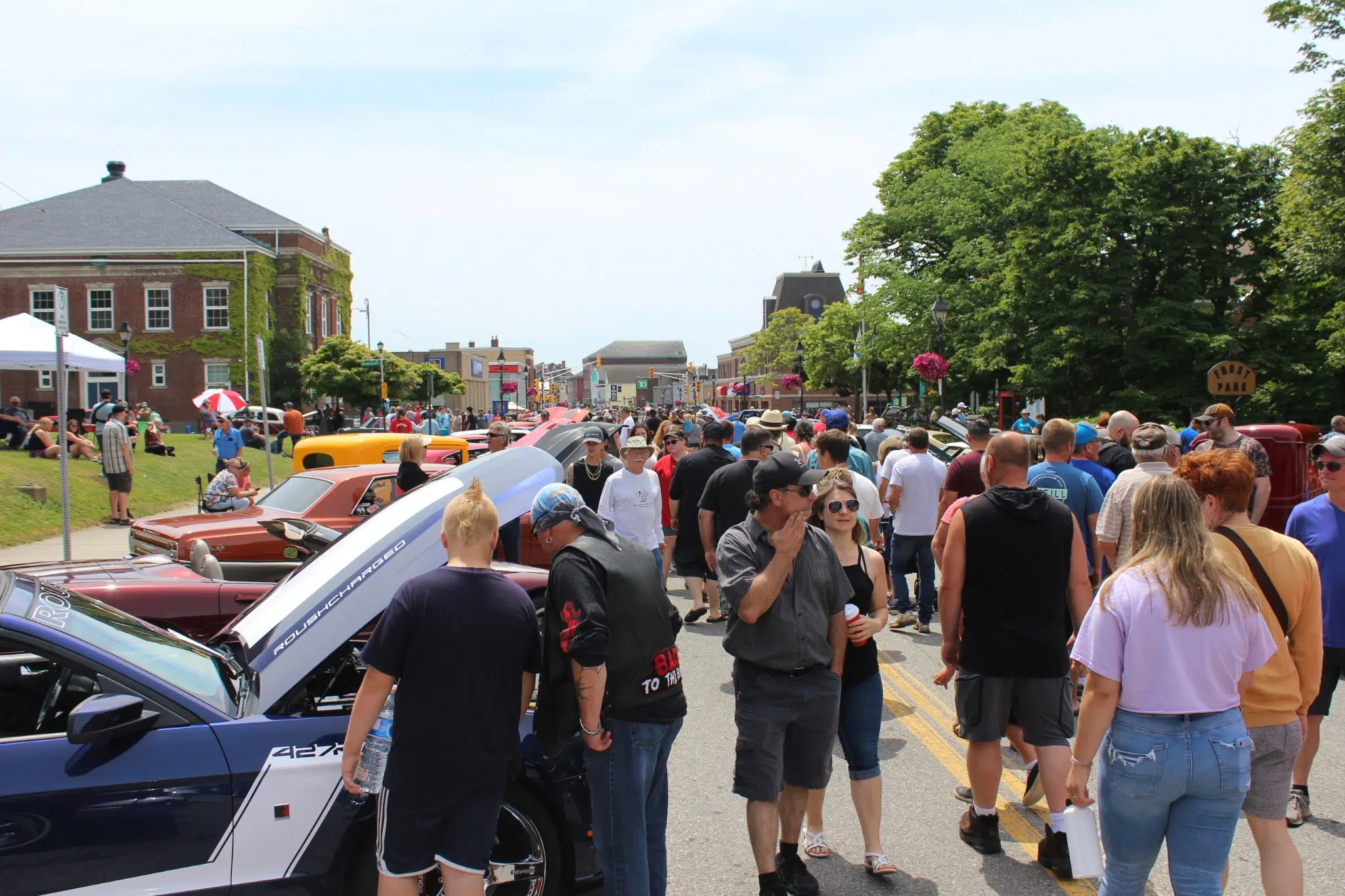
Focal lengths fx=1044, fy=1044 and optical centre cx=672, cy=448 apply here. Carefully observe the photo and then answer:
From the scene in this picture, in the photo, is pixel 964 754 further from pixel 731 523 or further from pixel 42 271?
pixel 42 271

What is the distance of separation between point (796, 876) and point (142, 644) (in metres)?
2.86

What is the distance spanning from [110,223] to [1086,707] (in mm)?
62497

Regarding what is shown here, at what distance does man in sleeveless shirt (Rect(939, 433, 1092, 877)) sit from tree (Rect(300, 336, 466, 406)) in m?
45.5

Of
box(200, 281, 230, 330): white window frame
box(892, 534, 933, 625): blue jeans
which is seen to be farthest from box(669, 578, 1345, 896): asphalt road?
box(200, 281, 230, 330): white window frame

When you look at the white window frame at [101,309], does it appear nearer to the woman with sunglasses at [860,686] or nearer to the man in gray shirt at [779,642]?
the woman with sunglasses at [860,686]

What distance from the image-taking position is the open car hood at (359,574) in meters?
3.88

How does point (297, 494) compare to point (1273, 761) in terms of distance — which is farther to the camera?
point (297, 494)

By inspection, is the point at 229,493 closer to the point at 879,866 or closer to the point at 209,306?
the point at 879,866

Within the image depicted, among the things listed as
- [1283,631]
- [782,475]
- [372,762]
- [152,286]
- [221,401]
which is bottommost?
[372,762]

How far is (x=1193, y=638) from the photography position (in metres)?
3.24

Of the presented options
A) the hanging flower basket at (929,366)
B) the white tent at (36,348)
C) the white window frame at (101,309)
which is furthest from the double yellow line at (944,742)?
the white window frame at (101,309)

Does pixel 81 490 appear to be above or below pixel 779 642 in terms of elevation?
below

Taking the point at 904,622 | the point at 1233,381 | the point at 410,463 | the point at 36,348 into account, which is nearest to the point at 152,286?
the point at 36,348

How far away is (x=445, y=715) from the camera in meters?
3.44
